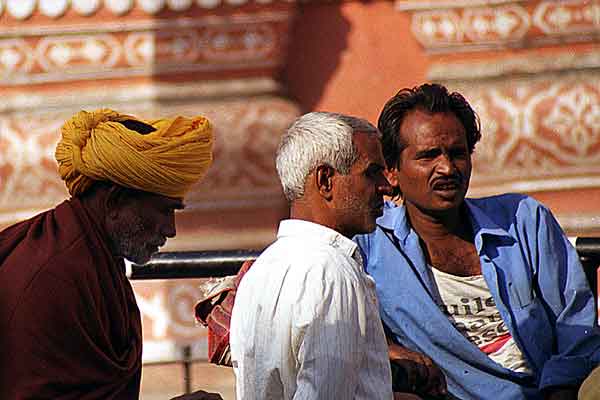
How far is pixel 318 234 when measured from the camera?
379 centimetres

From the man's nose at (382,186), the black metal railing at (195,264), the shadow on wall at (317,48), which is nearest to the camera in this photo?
the man's nose at (382,186)

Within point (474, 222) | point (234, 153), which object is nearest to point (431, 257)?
point (474, 222)

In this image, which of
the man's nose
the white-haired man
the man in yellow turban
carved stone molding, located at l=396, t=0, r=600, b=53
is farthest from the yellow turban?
carved stone molding, located at l=396, t=0, r=600, b=53

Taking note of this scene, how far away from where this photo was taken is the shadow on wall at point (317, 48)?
24.9 ft

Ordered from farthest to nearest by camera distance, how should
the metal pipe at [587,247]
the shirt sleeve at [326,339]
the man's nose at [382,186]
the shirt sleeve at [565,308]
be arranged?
the metal pipe at [587,247] → the shirt sleeve at [565,308] → the man's nose at [382,186] → the shirt sleeve at [326,339]

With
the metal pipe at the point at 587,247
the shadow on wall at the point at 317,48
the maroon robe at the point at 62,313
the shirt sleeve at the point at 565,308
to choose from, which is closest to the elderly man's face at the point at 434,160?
the shirt sleeve at the point at 565,308

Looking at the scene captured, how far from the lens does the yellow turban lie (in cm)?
408

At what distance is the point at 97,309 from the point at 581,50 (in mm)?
3994

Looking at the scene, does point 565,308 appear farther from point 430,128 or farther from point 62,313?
point 62,313

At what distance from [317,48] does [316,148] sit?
3.82 metres

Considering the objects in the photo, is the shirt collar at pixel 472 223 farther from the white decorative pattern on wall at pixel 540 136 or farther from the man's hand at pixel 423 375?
A: the white decorative pattern on wall at pixel 540 136

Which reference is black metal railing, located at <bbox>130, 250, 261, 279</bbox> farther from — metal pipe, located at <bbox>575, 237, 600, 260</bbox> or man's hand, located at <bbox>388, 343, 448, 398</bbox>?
metal pipe, located at <bbox>575, 237, 600, 260</bbox>

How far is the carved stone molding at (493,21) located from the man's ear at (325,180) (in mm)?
3665

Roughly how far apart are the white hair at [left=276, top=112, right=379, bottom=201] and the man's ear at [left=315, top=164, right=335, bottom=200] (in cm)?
1
